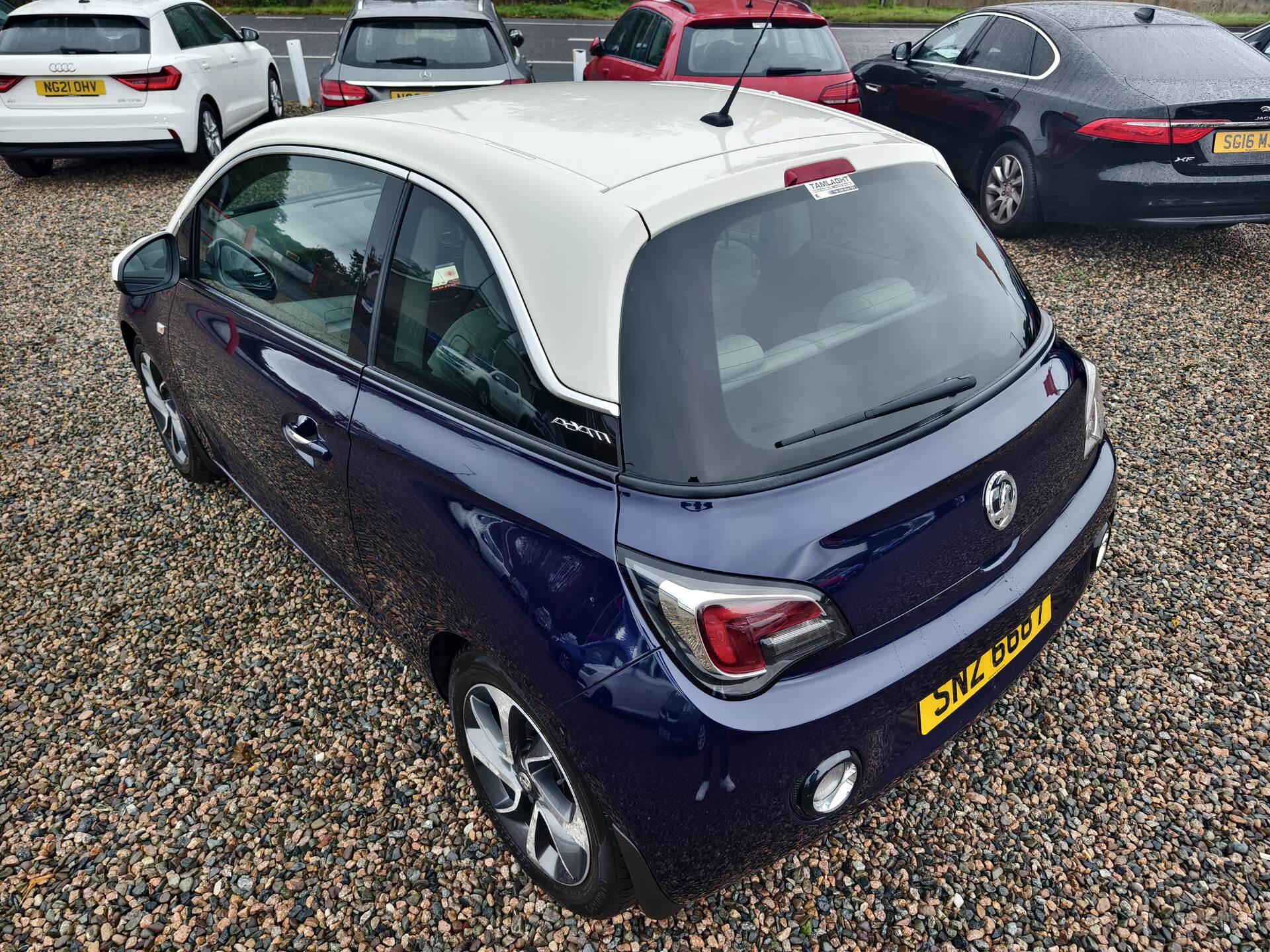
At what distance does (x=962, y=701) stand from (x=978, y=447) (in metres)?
0.60

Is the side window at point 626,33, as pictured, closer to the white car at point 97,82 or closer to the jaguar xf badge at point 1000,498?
the white car at point 97,82

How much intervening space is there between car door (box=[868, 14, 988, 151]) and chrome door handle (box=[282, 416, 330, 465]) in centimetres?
656

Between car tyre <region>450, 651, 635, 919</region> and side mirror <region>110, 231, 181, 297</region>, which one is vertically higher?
side mirror <region>110, 231, 181, 297</region>

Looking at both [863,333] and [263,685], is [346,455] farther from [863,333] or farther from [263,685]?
[863,333]

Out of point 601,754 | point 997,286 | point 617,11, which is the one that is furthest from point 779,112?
point 617,11

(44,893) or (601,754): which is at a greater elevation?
(601,754)

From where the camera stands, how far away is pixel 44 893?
2.38m

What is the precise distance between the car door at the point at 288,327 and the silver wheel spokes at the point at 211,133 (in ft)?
21.3

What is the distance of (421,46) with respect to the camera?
25.4 ft

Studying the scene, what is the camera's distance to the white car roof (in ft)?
6.03

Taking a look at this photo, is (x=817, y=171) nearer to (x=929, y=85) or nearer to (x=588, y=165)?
(x=588, y=165)

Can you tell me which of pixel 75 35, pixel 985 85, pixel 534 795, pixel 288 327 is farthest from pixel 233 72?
pixel 534 795

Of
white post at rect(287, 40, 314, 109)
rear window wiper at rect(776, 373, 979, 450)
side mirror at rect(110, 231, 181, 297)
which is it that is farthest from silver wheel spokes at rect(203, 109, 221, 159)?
rear window wiper at rect(776, 373, 979, 450)

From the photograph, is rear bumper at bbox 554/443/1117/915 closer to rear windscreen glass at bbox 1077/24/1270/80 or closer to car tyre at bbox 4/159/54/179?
rear windscreen glass at bbox 1077/24/1270/80
